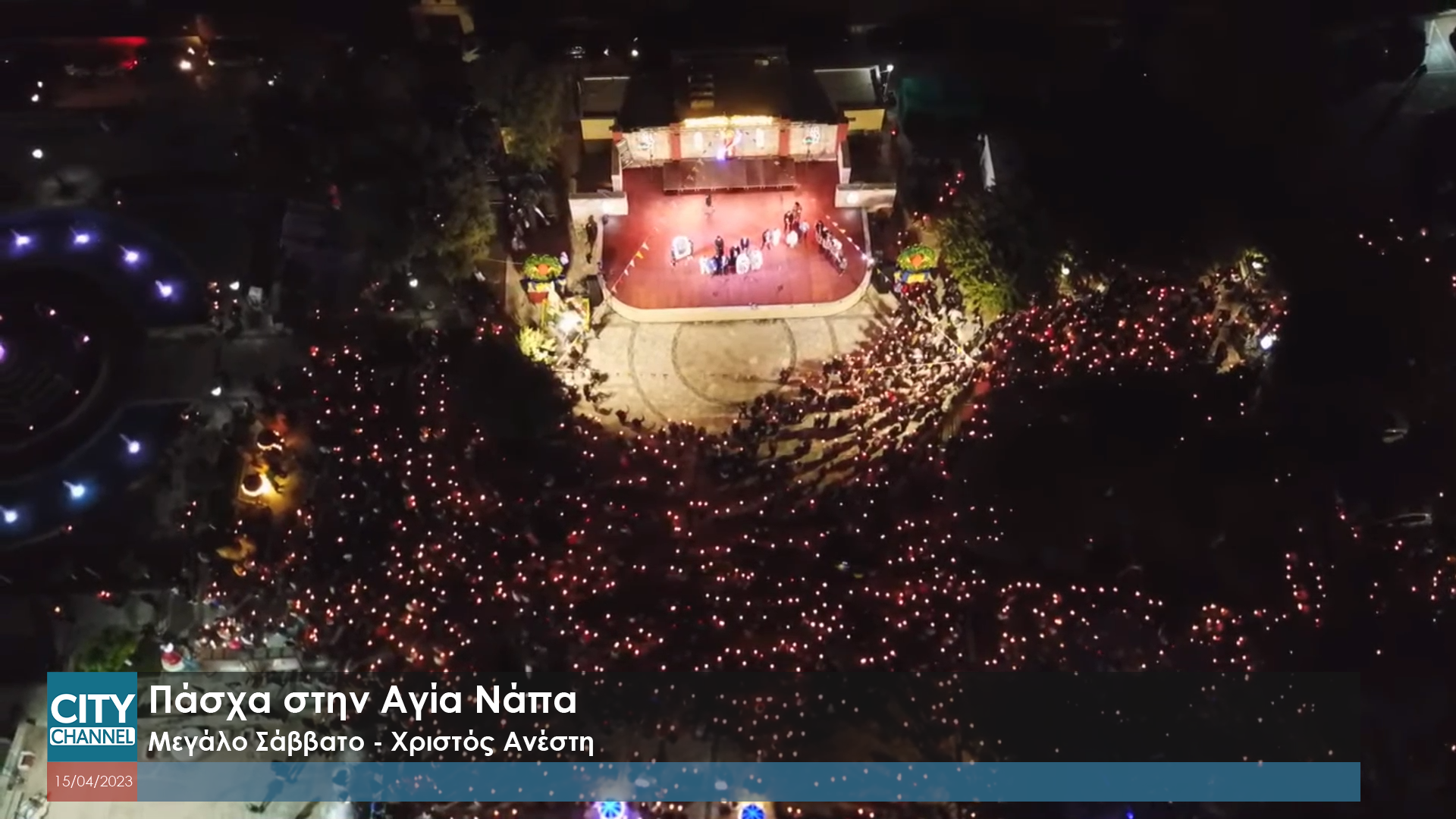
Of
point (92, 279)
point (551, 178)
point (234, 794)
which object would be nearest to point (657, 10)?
point (551, 178)

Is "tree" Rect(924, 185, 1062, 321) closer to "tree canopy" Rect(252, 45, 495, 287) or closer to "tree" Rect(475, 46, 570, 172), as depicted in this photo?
"tree" Rect(475, 46, 570, 172)

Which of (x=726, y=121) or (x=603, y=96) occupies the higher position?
(x=603, y=96)

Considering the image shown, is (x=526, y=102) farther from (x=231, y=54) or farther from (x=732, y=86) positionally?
(x=231, y=54)

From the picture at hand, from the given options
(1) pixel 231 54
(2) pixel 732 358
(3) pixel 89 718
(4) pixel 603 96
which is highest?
(1) pixel 231 54

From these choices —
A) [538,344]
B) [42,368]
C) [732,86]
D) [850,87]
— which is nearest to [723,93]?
[732,86]

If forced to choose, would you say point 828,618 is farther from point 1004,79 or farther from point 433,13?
point 433,13

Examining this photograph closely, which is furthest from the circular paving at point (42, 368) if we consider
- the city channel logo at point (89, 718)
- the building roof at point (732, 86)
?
the building roof at point (732, 86)

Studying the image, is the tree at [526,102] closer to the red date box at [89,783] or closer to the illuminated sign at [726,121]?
the illuminated sign at [726,121]

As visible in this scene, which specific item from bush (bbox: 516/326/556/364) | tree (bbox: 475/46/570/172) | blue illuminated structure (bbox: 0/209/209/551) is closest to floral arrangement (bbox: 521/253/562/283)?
bush (bbox: 516/326/556/364)
